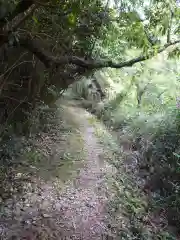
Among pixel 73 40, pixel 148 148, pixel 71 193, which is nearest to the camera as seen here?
pixel 71 193

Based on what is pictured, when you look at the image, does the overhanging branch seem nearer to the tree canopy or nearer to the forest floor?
the tree canopy

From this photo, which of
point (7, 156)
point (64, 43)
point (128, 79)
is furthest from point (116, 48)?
point (7, 156)

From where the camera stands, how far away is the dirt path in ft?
14.3

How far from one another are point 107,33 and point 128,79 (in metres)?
5.56

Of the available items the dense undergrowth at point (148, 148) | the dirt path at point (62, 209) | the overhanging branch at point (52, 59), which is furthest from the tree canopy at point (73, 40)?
the dense undergrowth at point (148, 148)

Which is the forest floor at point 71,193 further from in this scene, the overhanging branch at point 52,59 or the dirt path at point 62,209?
the overhanging branch at point 52,59

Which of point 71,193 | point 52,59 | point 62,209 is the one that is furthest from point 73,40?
point 62,209

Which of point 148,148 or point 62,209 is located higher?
point 148,148

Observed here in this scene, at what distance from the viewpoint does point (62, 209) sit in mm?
5020

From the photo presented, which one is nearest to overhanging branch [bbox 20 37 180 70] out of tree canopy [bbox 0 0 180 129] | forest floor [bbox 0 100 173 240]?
tree canopy [bbox 0 0 180 129]

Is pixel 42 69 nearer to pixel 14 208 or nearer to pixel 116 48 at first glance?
pixel 14 208

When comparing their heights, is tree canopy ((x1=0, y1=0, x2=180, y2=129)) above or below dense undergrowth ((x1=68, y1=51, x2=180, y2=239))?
above

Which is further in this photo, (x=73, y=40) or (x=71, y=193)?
(x=73, y=40)

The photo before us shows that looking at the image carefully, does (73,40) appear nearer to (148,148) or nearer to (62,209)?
(148,148)
